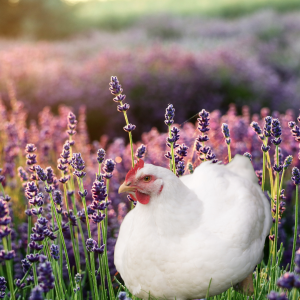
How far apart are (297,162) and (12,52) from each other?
6.27 m

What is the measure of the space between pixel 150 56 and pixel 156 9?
343cm

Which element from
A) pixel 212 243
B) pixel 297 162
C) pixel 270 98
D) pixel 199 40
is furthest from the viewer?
pixel 199 40

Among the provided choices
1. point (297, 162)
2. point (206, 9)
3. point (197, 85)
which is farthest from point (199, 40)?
point (297, 162)

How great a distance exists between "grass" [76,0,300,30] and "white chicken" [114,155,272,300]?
8996 mm

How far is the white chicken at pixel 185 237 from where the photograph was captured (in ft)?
4.45

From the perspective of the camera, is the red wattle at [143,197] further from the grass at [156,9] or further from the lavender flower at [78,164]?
the grass at [156,9]

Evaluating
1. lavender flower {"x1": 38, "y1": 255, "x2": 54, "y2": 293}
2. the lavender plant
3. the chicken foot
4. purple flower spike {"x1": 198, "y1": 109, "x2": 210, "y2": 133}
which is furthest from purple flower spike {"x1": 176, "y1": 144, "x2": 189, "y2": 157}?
lavender flower {"x1": 38, "y1": 255, "x2": 54, "y2": 293}

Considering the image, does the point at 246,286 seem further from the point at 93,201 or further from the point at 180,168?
the point at 93,201

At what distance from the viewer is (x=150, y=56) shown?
22.9 ft

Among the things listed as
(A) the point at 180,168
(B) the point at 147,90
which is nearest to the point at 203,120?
(A) the point at 180,168

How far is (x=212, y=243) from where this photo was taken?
1.36 m

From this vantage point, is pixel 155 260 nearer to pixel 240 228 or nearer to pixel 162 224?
pixel 162 224

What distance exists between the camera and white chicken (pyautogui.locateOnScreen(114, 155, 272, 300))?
53.4 inches

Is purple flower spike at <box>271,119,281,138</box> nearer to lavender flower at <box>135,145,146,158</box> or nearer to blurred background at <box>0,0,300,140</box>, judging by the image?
lavender flower at <box>135,145,146,158</box>
